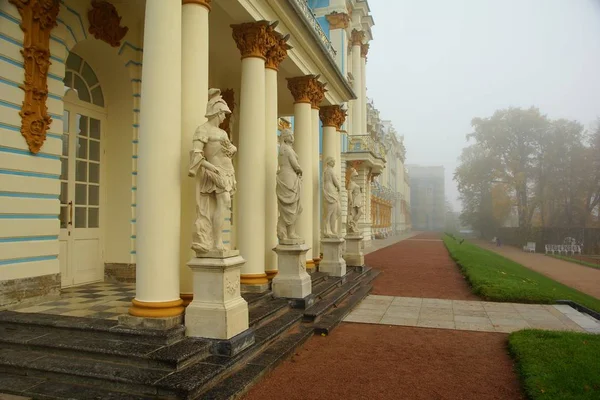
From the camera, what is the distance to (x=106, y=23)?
7.68 m

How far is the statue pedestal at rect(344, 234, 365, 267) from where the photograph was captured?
45.7 feet

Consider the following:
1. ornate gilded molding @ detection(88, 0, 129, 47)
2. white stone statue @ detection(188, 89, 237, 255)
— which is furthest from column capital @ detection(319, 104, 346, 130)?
white stone statue @ detection(188, 89, 237, 255)

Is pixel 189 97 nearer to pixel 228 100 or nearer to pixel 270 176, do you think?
pixel 270 176

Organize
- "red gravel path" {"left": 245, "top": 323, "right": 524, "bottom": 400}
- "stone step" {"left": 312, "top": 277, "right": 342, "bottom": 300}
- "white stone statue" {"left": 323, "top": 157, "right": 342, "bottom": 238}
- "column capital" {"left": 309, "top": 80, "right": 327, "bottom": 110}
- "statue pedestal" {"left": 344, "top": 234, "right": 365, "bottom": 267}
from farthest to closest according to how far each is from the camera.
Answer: "statue pedestal" {"left": 344, "top": 234, "right": 365, "bottom": 267} → "white stone statue" {"left": 323, "top": 157, "right": 342, "bottom": 238} → "column capital" {"left": 309, "top": 80, "right": 327, "bottom": 110} → "stone step" {"left": 312, "top": 277, "right": 342, "bottom": 300} → "red gravel path" {"left": 245, "top": 323, "right": 524, "bottom": 400}

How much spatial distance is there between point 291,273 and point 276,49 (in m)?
4.38

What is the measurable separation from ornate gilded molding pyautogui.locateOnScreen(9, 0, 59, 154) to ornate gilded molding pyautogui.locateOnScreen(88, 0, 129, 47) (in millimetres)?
1140

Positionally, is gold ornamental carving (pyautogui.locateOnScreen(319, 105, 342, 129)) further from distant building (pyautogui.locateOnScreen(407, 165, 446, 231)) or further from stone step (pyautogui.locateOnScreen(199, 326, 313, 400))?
distant building (pyautogui.locateOnScreen(407, 165, 446, 231))

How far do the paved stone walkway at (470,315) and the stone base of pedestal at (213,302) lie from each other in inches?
148

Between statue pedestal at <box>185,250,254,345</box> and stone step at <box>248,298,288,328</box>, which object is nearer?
statue pedestal at <box>185,250,254,345</box>

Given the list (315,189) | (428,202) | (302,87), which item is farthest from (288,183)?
(428,202)

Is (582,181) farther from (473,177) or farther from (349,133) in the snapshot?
(349,133)

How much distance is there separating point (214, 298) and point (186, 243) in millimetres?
968

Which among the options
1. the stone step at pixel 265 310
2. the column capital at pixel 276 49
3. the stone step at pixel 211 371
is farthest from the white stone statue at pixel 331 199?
the stone step at pixel 211 371

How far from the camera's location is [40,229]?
20.6 ft
